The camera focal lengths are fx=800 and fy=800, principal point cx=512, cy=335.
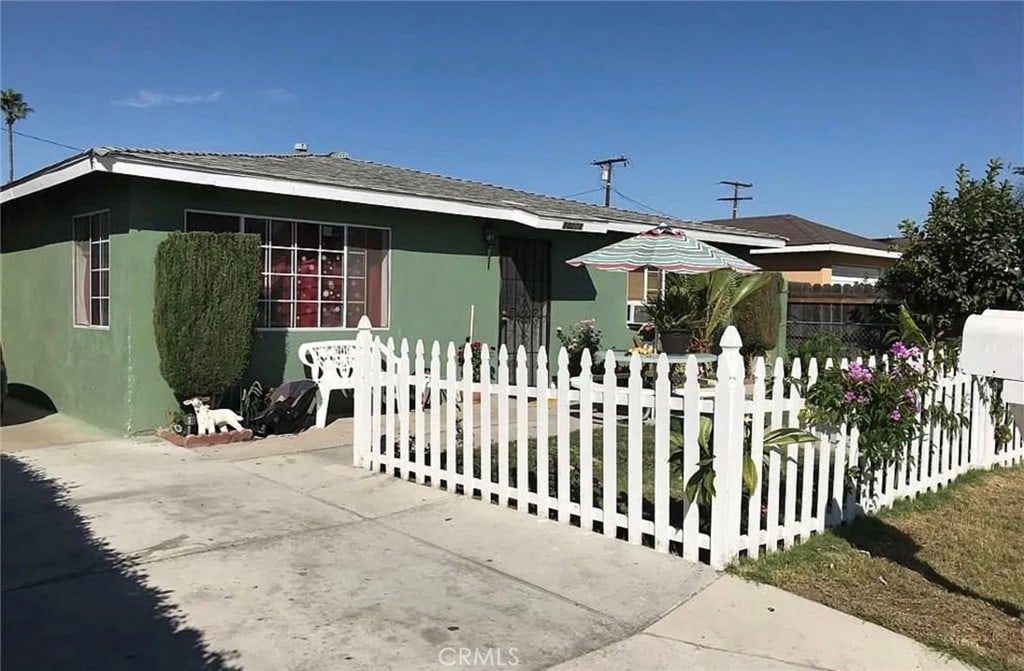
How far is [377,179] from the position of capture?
10.4 meters

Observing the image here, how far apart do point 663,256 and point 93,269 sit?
6.52 metres

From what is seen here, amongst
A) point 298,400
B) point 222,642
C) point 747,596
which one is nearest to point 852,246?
point 298,400

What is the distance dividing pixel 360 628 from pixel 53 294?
27.2 ft

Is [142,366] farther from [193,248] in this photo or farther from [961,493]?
[961,493]

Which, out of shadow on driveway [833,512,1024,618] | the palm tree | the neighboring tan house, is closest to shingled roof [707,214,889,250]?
the neighboring tan house

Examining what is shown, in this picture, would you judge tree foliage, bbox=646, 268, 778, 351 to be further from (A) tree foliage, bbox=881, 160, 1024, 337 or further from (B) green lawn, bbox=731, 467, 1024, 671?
(B) green lawn, bbox=731, 467, 1024, 671

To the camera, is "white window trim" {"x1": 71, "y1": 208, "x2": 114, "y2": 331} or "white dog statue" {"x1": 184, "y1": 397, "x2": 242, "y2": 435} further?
"white window trim" {"x1": 71, "y1": 208, "x2": 114, "y2": 331}

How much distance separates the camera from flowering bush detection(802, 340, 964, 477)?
196 inches

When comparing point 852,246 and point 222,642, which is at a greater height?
point 852,246

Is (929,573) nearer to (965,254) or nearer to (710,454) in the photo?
(710,454)

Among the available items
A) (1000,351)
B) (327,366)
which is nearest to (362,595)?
(1000,351)

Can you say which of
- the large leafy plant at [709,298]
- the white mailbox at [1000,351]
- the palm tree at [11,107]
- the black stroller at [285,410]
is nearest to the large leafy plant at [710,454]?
the white mailbox at [1000,351]

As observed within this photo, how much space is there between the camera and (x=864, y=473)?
5391 millimetres

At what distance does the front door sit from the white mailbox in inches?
341
